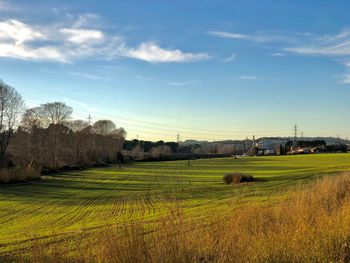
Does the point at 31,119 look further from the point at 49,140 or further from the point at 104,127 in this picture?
the point at 104,127

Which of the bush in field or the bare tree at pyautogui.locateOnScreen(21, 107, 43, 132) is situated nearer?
the bush in field

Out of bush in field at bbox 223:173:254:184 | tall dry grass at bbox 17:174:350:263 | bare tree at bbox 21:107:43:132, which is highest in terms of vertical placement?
bare tree at bbox 21:107:43:132

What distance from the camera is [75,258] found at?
27.9 feet

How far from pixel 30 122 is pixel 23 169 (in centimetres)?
3490

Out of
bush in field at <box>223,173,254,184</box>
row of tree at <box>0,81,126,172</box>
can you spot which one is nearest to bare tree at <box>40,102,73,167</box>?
row of tree at <box>0,81,126,172</box>

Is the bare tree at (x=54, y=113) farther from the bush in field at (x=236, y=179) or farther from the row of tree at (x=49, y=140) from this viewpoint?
the bush in field at (x=236, y=179)

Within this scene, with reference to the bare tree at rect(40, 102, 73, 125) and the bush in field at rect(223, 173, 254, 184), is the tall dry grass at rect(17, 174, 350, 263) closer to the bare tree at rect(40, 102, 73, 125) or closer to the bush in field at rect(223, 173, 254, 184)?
the bush in field at rect(223, 173, 254, 184)

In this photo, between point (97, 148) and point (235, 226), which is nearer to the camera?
point (235, 226)

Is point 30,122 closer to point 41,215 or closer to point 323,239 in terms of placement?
point 41,215

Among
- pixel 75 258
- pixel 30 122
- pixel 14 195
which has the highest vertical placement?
pixel 30 122

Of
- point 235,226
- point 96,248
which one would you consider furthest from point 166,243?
point 235,226

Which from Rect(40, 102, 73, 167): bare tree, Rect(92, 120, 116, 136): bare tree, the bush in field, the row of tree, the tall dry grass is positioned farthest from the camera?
Rect(92, 120, 116, 136): bare tree

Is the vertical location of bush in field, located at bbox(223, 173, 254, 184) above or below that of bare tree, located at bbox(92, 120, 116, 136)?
below

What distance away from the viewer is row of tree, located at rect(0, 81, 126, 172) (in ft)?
299
